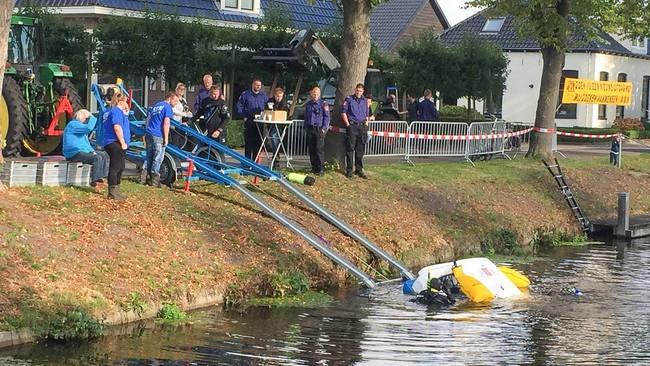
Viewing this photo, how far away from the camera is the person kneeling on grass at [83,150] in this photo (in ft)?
54.0

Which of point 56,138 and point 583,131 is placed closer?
point 56,138

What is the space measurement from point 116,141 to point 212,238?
2.18 meters

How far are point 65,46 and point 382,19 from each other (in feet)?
124

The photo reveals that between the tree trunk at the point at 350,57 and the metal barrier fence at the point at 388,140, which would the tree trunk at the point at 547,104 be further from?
the tree trunk at the point at 350,57

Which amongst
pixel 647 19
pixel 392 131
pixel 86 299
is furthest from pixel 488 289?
pixel 647 19

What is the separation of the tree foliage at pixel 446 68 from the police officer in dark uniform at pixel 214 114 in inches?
829

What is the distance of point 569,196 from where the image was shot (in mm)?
25125

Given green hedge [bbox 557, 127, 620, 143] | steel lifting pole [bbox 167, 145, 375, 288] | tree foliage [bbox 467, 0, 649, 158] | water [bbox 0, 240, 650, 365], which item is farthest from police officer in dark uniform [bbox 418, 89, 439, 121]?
green hedge [bbox 557, 127, 620, 143]

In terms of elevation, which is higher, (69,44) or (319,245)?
(69,44)

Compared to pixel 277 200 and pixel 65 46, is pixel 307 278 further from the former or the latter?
pixel 65 46

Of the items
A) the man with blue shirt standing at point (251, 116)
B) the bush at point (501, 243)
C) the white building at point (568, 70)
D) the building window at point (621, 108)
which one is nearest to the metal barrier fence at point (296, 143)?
the man with blue shirt standing at point (251, 116)

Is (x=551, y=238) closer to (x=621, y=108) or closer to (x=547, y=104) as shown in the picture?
(x=547, y=104)

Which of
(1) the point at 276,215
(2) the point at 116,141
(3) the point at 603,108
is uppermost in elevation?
(3) the point at 603,108

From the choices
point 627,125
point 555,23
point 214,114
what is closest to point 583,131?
point 627,125
